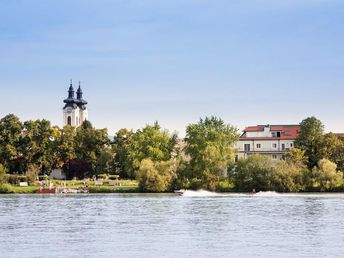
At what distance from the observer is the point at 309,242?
40.2 meters

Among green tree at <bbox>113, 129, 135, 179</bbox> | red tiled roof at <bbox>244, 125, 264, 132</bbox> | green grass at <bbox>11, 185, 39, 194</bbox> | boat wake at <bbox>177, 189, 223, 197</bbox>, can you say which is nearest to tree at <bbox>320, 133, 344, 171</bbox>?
boat wake at <bbox>177, 189, 223, 197</bbox>

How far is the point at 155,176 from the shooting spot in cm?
10750

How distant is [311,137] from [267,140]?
17.8 metres

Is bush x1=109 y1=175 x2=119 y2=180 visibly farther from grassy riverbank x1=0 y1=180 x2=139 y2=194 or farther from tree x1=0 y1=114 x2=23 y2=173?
tree x1=0 y1=114 x2=23 y2=173

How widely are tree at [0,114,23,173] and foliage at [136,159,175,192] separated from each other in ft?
97.8

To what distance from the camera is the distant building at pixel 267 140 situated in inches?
5531

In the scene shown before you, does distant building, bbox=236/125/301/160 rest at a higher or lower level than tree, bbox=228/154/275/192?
higher

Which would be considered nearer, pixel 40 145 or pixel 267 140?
pixel 40 145

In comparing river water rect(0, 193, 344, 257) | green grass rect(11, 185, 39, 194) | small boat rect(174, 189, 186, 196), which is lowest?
river water rect(0, 193, 344, 257)

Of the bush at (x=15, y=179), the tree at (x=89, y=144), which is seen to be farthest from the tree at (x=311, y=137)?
the bush at (x=15, y=179)

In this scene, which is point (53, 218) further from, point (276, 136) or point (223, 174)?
point (276, 136)

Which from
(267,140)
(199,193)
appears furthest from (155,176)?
(267,140)

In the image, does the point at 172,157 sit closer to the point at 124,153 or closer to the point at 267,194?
the point at 124,153

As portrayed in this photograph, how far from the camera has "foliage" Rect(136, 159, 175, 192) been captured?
107 m
